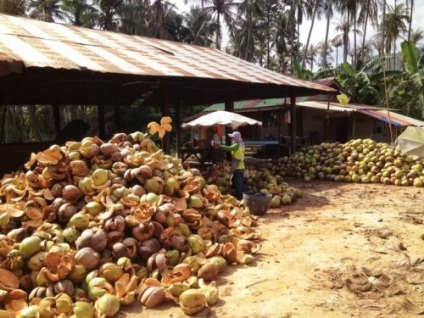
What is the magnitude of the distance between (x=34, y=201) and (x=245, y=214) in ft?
9.21

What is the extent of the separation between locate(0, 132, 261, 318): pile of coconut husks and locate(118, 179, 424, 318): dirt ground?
0.61 feet

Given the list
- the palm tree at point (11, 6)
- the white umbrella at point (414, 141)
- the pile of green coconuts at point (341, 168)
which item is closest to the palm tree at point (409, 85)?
the pile of green coconuts at point (341, 168)

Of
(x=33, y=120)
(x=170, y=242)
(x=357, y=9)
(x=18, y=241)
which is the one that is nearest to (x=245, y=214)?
(x=170, y=242)

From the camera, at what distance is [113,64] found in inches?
309

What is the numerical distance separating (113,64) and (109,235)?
496 centimetres

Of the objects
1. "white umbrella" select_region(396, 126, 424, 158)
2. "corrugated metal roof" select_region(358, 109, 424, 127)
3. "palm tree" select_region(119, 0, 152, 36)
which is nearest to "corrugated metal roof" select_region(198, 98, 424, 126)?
"corrugated metal roof" select_region(358, 109, 424, 127)

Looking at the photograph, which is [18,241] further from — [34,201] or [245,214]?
[245,214]

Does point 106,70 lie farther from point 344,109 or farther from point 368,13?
point 368,13

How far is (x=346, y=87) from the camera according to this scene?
2205 centimetres

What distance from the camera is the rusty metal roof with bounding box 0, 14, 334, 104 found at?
7.00 meters

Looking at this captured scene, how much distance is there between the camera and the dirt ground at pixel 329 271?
3131 millimetres

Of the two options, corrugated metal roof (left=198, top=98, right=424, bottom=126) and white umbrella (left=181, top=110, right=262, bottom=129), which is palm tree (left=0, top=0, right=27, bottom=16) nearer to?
corrugated metal roof (left=198, top=98, right=424, bottom=126)

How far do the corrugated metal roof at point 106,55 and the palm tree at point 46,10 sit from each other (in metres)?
10.4

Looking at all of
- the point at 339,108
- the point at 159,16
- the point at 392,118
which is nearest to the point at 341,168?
the point at 339,108
